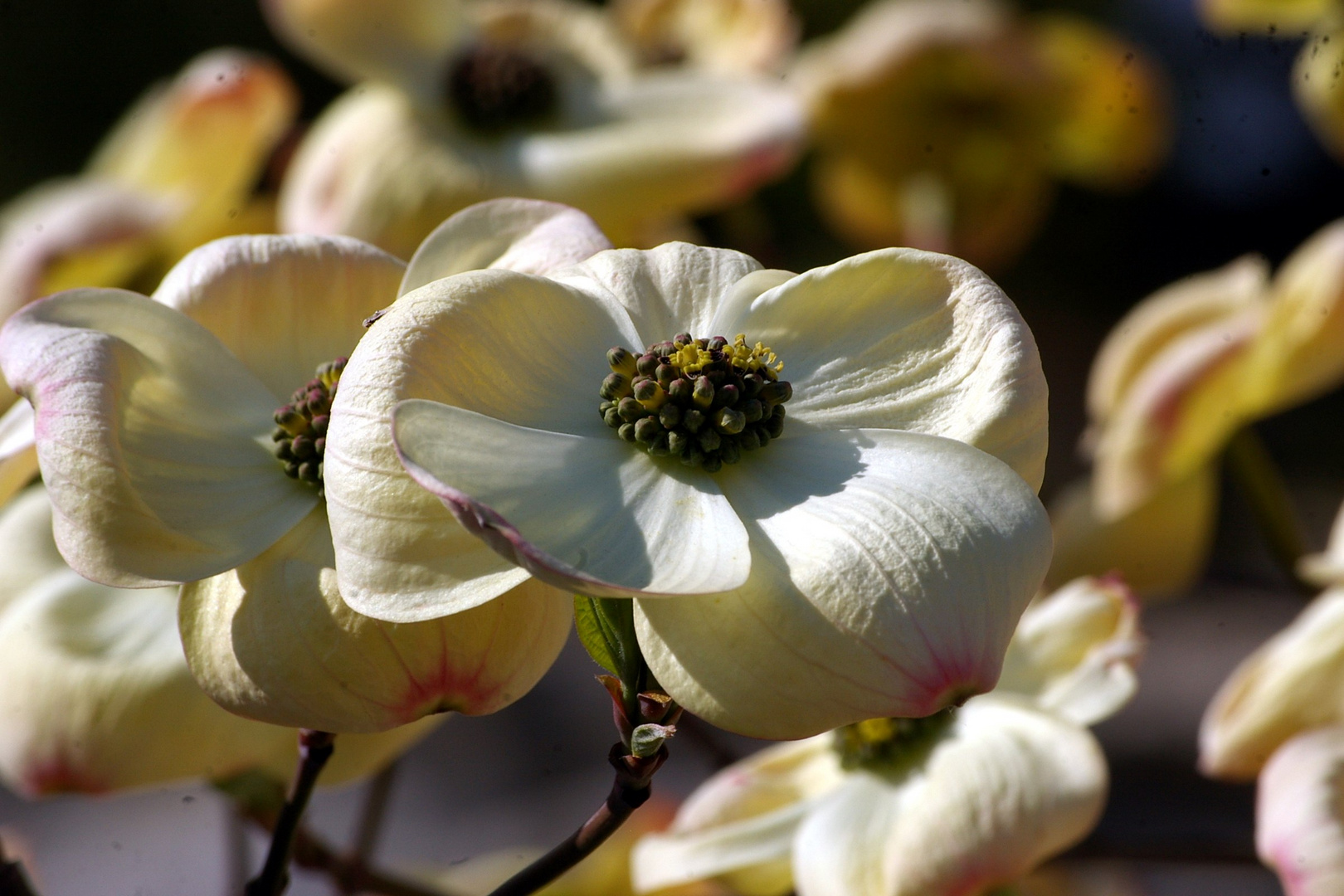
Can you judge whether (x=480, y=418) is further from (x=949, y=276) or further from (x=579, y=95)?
(x=579, y=95)

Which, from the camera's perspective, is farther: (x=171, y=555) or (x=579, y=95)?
(x=579, y=95)

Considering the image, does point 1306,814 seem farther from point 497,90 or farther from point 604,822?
point 497,90

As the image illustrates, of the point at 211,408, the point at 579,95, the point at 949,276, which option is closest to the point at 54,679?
the point at 211,408

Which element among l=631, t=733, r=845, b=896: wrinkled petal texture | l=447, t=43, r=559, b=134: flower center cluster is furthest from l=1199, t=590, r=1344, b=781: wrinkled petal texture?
l=447, t=43, r=559, b=134: flower center cluster

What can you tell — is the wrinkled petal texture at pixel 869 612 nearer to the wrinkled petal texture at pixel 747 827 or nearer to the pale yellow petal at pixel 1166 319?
the wrinkled petal texture at pixel 747 827

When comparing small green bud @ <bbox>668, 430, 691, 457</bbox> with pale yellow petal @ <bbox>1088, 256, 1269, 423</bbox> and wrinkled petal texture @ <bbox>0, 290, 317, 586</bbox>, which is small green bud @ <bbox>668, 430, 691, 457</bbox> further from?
pale yellow petal @ <bbox>1088, 256, 1269, 423</bbox>

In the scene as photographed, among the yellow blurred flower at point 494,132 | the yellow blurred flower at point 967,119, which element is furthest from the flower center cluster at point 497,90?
the yellow blurred flower at point 967,119
